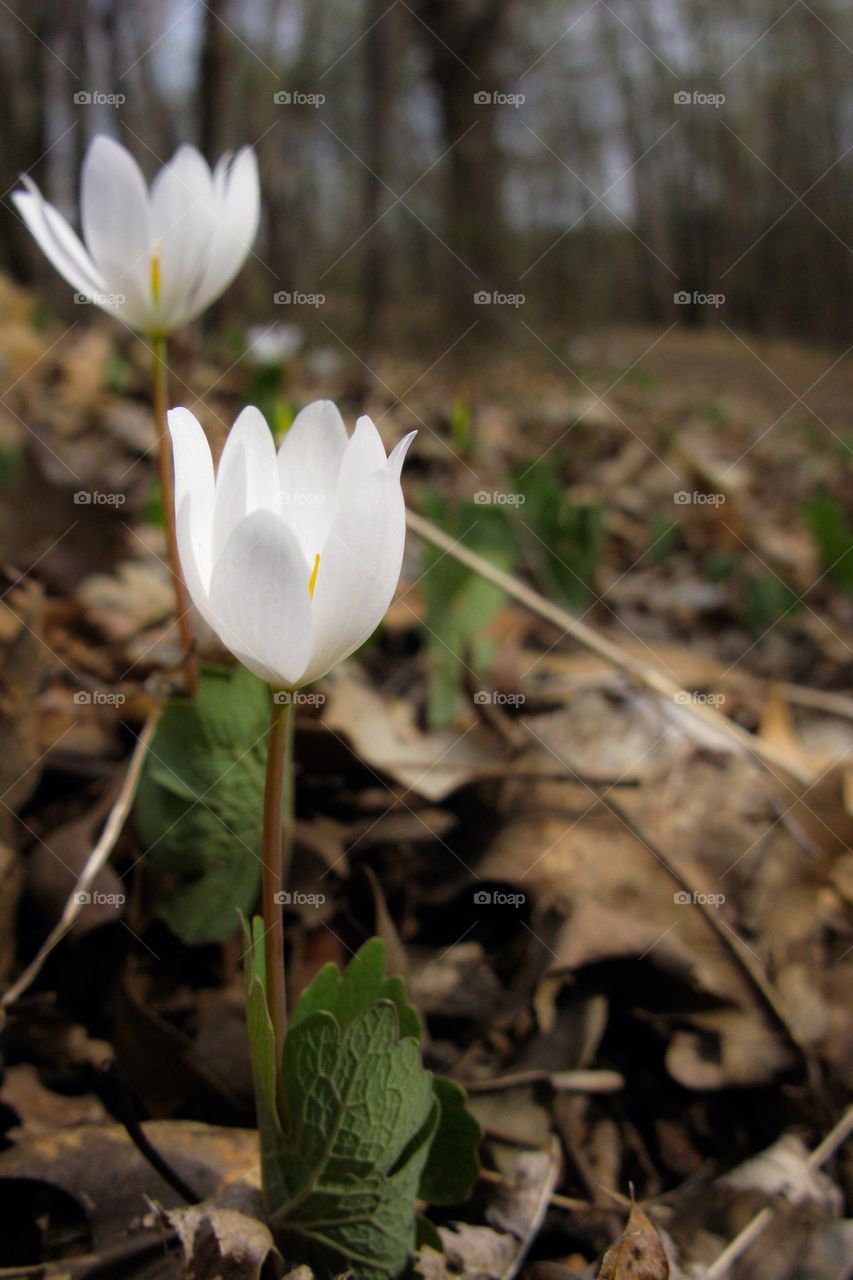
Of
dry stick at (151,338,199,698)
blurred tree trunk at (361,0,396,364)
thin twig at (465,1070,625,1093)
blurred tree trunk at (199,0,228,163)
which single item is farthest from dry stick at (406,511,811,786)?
blurred tree trunk at (361,0,396,364)

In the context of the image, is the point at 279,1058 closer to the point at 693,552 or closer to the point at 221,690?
Result: the point at 221,690

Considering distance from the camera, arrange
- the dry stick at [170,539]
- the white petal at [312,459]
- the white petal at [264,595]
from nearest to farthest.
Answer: the white petal at [264,595], the white petal at [312,459], the dry stick at [170,539]

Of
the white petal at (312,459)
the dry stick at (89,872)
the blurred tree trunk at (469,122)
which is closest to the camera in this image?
the white petal at (312,459)

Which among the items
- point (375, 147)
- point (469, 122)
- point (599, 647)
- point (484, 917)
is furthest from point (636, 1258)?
point (469, 122)

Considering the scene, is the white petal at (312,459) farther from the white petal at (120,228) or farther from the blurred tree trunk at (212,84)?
the blurred tree trunk at (212,84)

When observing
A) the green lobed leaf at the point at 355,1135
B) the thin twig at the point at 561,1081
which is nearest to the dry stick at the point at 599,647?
the thin twig at the point at 561,1081

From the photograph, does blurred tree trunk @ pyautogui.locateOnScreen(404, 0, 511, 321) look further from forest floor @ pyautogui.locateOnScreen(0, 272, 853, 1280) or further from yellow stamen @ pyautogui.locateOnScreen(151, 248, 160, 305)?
yellow stamen @ pyautogui.locateOnScreen(151, 248, 160, 305)
